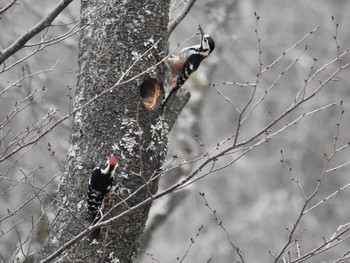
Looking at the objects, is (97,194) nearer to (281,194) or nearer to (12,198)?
(12,198)

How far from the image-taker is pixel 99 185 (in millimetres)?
4902

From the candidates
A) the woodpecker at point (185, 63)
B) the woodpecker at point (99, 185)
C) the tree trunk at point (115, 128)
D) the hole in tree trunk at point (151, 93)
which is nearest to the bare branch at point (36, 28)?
the tree trunk at point (115, 128)

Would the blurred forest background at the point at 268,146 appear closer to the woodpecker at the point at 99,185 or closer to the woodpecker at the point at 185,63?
the woodpecker at the point at 185,63

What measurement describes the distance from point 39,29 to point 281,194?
13.3m

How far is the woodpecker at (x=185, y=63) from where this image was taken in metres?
5.80

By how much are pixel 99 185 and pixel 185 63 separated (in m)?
1.82

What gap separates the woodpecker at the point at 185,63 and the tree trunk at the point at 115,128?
324 millimetres

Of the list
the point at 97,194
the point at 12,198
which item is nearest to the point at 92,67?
the point at 97,194

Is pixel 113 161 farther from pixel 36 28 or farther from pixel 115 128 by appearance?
pixel 36 28

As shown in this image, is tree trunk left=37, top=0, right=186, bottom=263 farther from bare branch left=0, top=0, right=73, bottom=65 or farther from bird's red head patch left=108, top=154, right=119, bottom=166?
bare branch left=0, top=0, right=73, bottom=65

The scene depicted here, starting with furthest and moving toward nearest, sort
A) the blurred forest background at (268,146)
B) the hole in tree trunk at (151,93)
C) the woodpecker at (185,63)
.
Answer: the blurred forest background at (268,146) < the woodpecker at (185,63) < the hole in tree trunk at (151,93)

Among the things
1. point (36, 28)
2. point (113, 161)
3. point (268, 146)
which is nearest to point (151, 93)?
point (113, 161)

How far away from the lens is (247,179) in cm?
1834

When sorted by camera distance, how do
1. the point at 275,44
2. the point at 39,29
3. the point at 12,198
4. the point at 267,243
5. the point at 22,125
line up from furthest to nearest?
the point at 275,44 → the point at 267,243 → the point at 22,125 → the point at 12,198 → the point at 39,29
